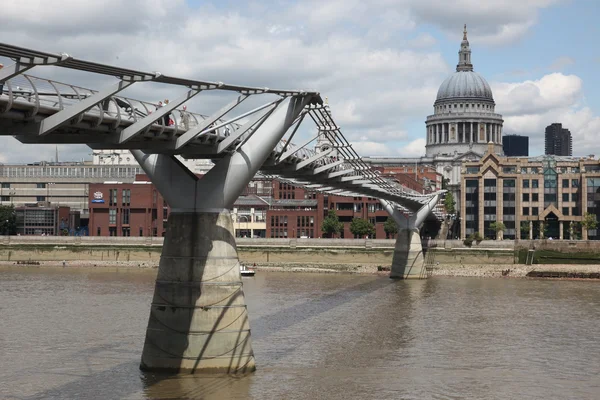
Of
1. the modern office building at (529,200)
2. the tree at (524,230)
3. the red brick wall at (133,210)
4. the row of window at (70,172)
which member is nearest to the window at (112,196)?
the red brick wall at (133,210)

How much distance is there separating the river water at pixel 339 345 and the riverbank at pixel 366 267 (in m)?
23.6

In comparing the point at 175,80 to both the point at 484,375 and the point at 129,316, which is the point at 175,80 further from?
the point at 129,316

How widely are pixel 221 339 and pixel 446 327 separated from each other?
1997 centimetres

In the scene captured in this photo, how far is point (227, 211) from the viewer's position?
120 ft

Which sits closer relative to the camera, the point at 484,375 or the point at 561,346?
the point at 484,375

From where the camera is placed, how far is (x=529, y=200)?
14338cm

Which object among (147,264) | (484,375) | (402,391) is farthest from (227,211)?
(147,264)

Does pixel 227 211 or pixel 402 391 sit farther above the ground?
pixel 227 211

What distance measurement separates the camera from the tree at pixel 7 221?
142000 millimetres

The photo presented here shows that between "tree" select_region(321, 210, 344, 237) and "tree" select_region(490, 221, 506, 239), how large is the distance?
23529 millimetres

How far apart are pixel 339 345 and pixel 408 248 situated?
52626 millimetres

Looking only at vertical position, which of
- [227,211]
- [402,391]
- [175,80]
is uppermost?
[175,80]

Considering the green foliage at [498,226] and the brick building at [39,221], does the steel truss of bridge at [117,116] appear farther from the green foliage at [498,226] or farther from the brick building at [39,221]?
the brick building at [39,221]

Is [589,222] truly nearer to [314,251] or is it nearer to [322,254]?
[322,254]
